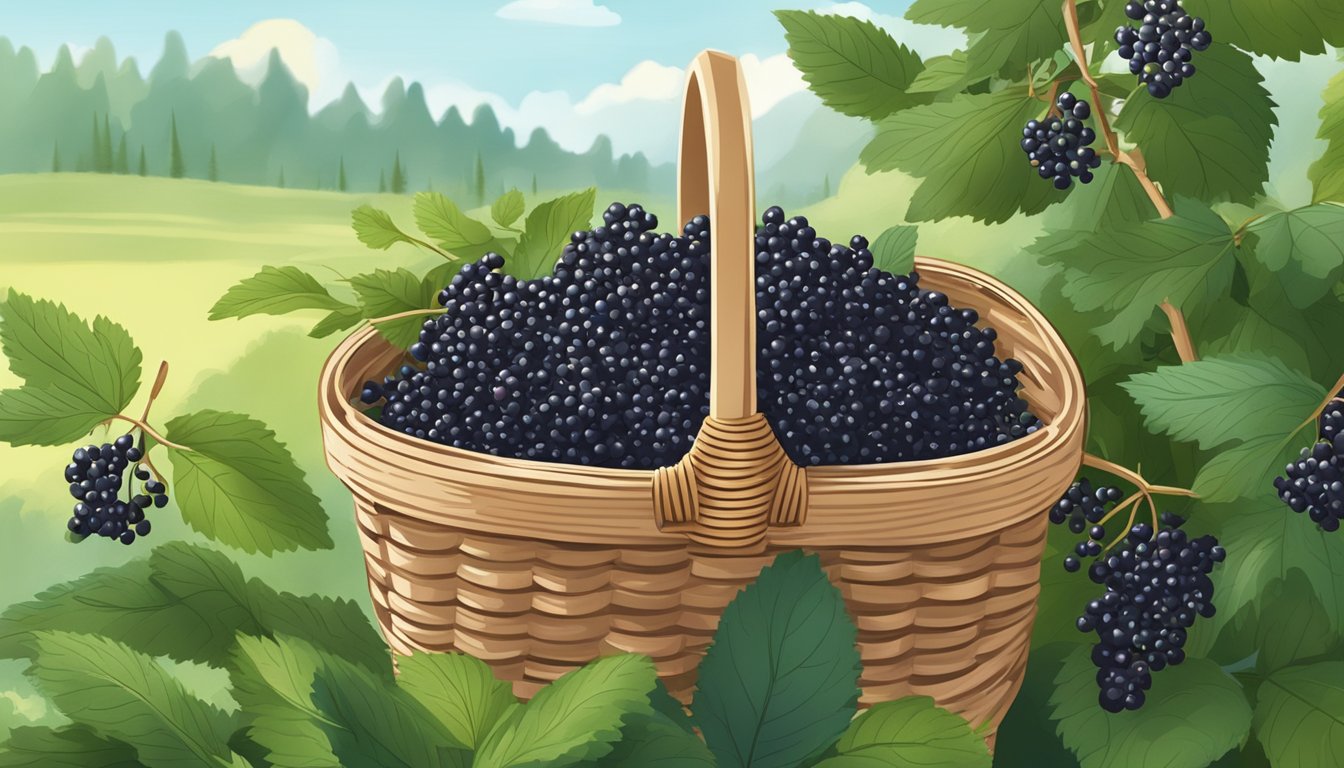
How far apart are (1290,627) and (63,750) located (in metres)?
0.69

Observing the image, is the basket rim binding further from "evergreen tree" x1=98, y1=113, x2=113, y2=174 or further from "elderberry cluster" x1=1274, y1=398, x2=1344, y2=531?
"evergreen tree" x1=98, y1=113, x2=113, y2=174

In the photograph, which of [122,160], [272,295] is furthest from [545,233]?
[122,160]

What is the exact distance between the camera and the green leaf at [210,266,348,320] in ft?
2.62

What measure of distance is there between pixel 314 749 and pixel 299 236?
1.08m

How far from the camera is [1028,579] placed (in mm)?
716

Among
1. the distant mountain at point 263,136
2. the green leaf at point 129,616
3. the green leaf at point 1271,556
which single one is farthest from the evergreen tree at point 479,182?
the green leaf at point 1271,556

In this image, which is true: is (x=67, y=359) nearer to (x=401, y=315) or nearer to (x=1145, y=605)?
(x=401, y=315)

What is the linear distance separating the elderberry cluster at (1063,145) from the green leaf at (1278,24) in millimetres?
92

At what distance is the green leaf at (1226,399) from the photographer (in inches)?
26.1

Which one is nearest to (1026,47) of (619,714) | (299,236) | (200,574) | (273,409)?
(619,714)

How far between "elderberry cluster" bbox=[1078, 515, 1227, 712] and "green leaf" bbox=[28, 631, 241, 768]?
1.58 ft

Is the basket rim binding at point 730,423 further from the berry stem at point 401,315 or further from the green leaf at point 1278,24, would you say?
the green leaf at point 1278,24

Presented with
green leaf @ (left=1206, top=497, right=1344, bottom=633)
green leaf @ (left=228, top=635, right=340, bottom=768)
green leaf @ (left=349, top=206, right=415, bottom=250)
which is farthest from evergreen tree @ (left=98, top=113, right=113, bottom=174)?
green leaf @ (left=1206, top=497, right=1344, bottom=633)

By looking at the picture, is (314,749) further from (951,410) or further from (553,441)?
(951,410)
